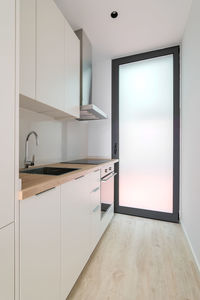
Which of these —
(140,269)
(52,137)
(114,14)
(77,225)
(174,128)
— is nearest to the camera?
(77,225)

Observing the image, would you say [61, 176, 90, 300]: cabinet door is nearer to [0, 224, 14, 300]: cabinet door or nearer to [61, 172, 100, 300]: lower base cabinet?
[61, 172, 100, 300]: lower base cabinet

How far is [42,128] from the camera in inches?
64.7

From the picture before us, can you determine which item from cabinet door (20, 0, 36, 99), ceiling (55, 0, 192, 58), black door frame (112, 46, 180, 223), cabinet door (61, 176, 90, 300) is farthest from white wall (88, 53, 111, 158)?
cabinet door (20, 0, 36, 99)

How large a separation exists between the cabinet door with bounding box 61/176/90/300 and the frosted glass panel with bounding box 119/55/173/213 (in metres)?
1.34

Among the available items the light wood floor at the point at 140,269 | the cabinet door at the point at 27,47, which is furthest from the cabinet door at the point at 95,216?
the cabinet door at the point at 27,47

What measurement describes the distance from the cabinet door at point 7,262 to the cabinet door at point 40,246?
0.05 meters

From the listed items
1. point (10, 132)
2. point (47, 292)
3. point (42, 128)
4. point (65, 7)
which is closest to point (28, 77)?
point (10, 132)

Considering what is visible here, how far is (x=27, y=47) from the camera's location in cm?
100

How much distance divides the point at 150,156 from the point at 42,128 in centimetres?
171

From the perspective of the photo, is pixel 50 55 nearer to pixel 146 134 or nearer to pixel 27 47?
pixel 27 47

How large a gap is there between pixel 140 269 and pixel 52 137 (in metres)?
1.70

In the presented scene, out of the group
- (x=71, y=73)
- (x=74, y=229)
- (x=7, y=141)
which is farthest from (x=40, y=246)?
(x=71, y=73)

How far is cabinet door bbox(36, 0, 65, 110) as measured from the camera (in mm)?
1112

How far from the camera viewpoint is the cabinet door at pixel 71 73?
148cm
